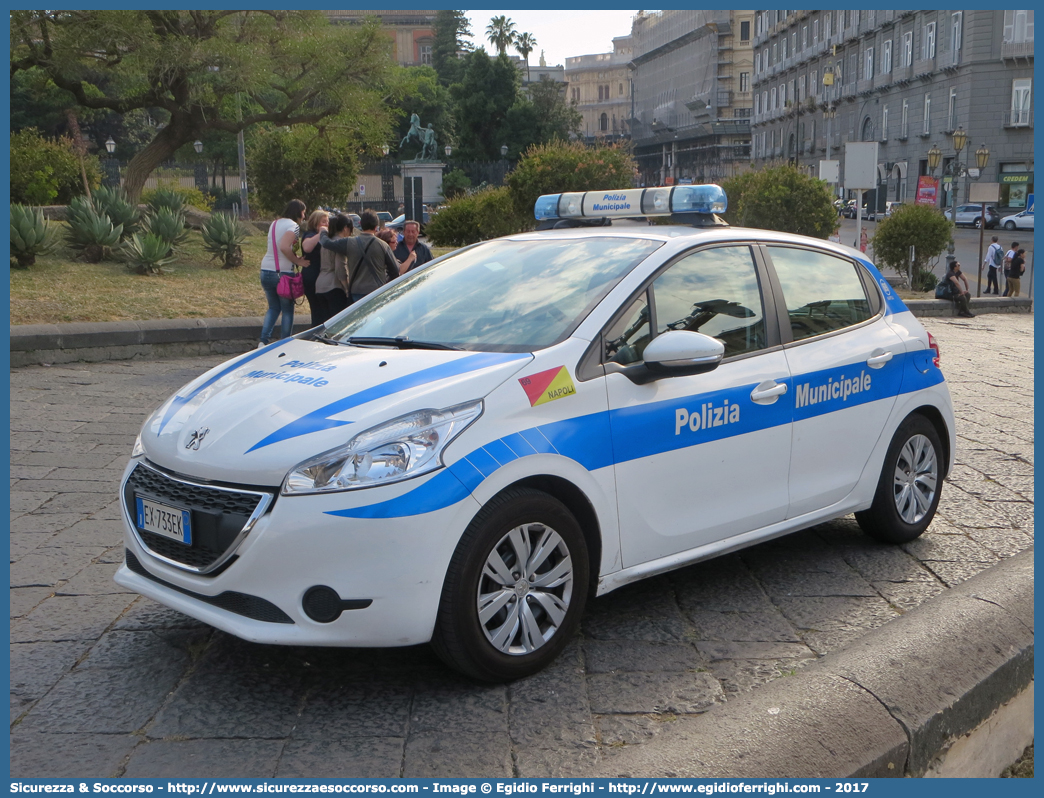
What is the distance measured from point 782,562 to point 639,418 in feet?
4.72

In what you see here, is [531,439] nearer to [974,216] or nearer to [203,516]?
[203,516]

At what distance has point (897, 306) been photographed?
5.04 metres

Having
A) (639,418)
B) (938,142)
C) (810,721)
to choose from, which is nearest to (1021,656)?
(810,721)

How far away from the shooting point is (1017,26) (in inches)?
2227

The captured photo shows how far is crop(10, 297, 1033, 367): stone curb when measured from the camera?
34.2ft

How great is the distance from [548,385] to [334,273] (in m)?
7.04

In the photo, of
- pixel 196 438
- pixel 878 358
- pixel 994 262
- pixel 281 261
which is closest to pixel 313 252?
pixel 281 261

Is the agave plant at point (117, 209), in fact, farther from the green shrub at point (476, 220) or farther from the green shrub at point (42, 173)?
the green shrub at point (476, 220)

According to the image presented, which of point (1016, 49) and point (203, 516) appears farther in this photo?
point (1016, 49)

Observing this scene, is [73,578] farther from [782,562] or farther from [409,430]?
[782,562]

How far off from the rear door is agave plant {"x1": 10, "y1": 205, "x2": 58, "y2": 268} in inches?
502

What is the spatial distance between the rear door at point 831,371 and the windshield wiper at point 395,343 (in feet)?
4.68

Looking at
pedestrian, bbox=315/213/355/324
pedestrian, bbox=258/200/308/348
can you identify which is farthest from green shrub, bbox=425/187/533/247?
pedestrian, bbox=315/213/355/324

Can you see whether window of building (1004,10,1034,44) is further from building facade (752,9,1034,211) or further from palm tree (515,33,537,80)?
palm tree (515,33,537,80)
